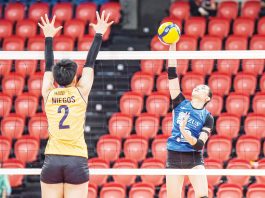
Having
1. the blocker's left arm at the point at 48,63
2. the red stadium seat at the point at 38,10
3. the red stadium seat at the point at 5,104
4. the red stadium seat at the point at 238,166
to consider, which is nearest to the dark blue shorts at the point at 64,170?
the blocker's left arm at the point at 48,63

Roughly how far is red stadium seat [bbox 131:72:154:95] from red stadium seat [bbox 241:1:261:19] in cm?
324

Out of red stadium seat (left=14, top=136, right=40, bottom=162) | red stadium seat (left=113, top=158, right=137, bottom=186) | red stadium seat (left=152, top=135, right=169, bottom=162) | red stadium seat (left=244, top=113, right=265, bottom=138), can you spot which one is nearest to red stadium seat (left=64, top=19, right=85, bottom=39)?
red stadium seat (left=14, top=136, right=40, bottom=162)

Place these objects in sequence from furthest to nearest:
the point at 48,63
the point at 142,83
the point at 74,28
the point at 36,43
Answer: the point at 74,28, the point at 36,43, the point at 142,83, the point at 48,63

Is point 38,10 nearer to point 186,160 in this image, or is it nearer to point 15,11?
point 15,11

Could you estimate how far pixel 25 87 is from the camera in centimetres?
1502

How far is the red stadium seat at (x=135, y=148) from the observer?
1316 cm

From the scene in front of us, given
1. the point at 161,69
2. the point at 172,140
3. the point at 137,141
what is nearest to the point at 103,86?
the point at 161,69

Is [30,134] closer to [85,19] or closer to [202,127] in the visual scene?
[85,19]

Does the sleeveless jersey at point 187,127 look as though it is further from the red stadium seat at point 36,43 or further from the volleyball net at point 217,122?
the red stadium seat at point 36,43

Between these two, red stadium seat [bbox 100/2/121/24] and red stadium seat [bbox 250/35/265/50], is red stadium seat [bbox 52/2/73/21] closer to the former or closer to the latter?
red stadium seat [bbox 100/2/121/24]

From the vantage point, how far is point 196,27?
52.8 feet

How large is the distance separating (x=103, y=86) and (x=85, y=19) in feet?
7.21

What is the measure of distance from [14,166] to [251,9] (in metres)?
6.73

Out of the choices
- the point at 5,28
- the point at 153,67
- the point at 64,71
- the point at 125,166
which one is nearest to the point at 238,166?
the point at 125,166
